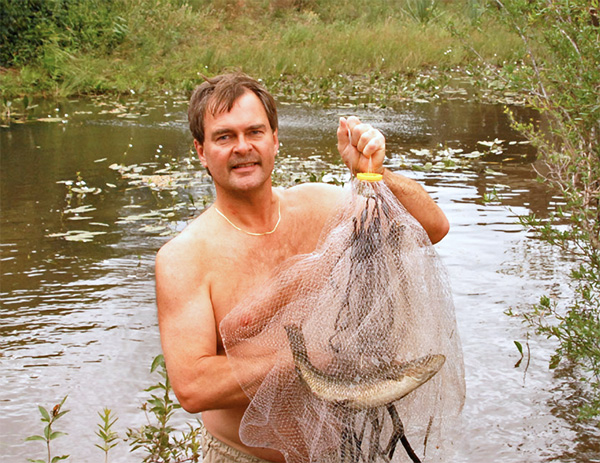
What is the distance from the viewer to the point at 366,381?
6.79 ft

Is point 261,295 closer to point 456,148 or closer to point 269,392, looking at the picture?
point 269,392

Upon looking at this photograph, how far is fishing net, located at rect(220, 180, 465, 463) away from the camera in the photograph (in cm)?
212

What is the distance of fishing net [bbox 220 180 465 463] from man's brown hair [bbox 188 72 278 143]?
0.47 m

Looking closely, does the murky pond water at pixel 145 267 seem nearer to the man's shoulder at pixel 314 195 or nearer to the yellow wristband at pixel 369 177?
the man's shoulder at pixel 314 195

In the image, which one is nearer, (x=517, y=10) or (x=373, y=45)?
(x=517, y=10)

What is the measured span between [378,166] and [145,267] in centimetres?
398

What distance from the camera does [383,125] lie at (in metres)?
11.8

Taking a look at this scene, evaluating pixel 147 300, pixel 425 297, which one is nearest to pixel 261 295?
pixel 425 297

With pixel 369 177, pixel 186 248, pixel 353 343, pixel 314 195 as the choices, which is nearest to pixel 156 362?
pixel 186 248

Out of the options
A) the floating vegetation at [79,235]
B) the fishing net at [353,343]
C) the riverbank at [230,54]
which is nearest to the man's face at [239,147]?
the fishing net at [353,343]

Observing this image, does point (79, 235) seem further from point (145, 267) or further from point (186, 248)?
point (186, 248)

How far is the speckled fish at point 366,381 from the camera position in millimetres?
1972

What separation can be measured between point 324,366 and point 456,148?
842 cm

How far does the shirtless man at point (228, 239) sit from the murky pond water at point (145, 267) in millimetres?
1430
